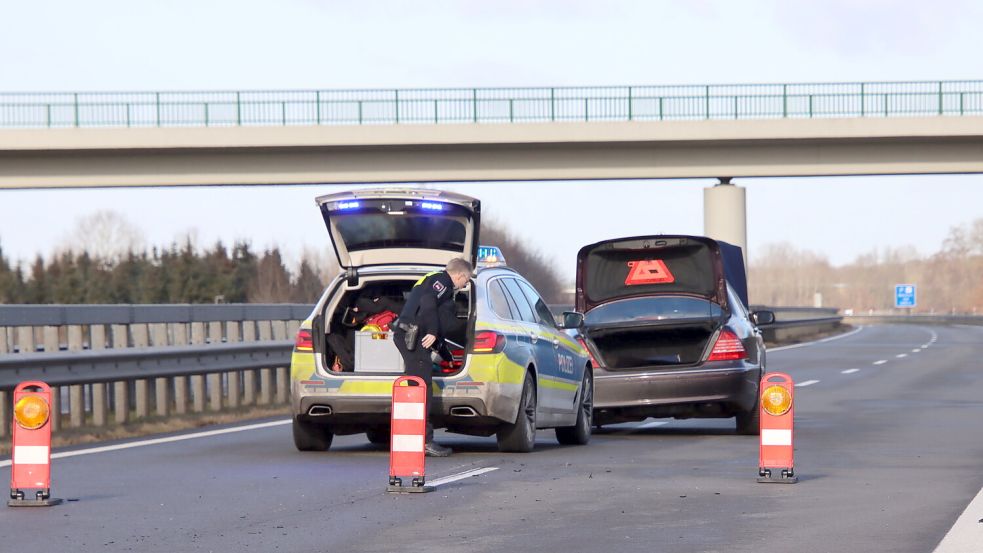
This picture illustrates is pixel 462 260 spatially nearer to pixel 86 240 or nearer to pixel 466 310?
pixel 466 310

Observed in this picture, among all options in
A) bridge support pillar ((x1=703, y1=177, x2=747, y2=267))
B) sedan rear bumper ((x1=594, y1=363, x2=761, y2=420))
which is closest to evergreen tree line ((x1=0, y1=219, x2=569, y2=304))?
bridge support pillar ((x1=703, y1=177, x2=747, y2=267))

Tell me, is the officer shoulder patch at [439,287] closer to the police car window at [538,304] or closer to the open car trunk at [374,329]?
the open car trunk at [374,329]

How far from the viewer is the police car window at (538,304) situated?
48.7ft

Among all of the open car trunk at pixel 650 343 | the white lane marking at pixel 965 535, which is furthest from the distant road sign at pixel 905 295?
the white lane marking at pixel 965 535

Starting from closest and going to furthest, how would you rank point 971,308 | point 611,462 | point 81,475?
1. point 81,475
2. point 611,462
3. point 971,308

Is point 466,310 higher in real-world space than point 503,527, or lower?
higher

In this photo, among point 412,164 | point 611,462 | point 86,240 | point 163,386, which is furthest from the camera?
point 86,240

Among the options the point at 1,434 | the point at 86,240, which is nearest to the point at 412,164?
the point at 1,434

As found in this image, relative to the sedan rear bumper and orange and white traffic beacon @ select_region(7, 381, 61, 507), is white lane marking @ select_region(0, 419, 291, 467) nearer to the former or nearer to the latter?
orange and white traffic beacon @ select_region(7, 381, 61, 507)

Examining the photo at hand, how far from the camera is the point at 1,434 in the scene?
48.4 feet

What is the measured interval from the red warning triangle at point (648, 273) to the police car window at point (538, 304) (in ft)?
7.22

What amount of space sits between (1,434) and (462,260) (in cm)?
462

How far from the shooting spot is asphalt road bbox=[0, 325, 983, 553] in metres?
8.40

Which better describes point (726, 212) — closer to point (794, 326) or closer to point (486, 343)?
point (794, 326)
